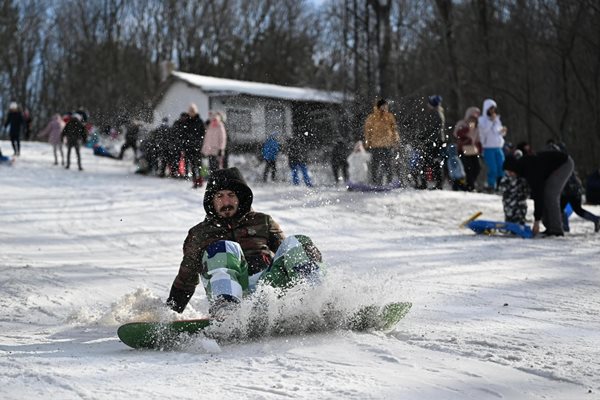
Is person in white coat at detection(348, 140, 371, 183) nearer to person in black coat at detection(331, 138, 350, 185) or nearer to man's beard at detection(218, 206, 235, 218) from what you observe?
person in black coat at detection(331, 138, 350, 185)

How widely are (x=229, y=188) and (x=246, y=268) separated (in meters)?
0.69

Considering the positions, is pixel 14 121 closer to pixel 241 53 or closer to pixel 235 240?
pixel 235 240

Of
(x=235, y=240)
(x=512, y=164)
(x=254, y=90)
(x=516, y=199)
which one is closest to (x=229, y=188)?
(x=235, y=240)

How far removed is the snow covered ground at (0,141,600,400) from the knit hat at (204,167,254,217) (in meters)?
0.82

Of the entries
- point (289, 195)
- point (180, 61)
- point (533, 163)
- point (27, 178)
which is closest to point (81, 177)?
point (27, 178)

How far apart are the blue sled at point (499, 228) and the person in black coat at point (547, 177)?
0.13 m

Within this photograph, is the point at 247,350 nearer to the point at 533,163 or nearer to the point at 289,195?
the point at 533,163

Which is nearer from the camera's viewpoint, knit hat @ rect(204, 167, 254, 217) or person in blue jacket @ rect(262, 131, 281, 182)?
knit hat @ rect(204, 167, 254, 217)

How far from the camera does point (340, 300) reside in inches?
191

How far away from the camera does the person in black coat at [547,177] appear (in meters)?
11.3

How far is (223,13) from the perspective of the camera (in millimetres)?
53938

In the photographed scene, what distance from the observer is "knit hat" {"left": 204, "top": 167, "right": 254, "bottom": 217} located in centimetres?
541

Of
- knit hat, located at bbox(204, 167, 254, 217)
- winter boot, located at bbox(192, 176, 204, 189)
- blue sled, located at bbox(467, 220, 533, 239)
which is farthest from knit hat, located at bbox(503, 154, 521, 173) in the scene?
winter boot, located at bbox(192, 176, 204, 189)

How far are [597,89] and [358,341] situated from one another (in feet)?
76.4
